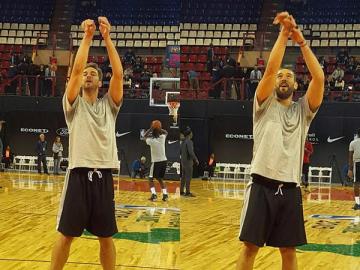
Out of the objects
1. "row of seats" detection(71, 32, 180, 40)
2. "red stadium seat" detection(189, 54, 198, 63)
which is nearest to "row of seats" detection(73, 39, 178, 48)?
"row of seats" detection(71, 32, 180, 40)

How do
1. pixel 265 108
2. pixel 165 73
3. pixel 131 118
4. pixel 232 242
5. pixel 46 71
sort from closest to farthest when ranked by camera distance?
pixel 265 108
pixel 232 242
pixel 165 73
pixel 131 118
pixel 46 71

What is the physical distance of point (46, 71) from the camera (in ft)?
39.6

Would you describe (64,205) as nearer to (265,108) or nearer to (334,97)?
(265,108)

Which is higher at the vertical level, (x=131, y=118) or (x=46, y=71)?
(x=46, y=71)

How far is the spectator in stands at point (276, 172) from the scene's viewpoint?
10.9 ft

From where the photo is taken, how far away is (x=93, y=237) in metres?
6.08

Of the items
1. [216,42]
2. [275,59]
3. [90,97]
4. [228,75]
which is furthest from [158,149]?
[275,59]

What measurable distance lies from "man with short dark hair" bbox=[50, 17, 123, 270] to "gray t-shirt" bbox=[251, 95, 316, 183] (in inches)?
35.8

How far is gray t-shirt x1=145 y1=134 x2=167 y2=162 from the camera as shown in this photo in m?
7.27

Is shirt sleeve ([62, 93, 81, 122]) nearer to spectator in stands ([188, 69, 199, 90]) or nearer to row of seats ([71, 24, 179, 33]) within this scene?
row of seats ([71, 24, 179, 33])

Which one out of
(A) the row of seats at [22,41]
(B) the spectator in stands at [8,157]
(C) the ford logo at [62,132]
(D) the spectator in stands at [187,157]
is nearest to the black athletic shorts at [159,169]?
(D) the spectator in stands at [187,157]

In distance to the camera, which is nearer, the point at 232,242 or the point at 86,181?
the point at 86,181

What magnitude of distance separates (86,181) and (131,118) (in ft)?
19.3

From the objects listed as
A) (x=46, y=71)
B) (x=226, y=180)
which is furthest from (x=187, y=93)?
(x=46, y=71)
